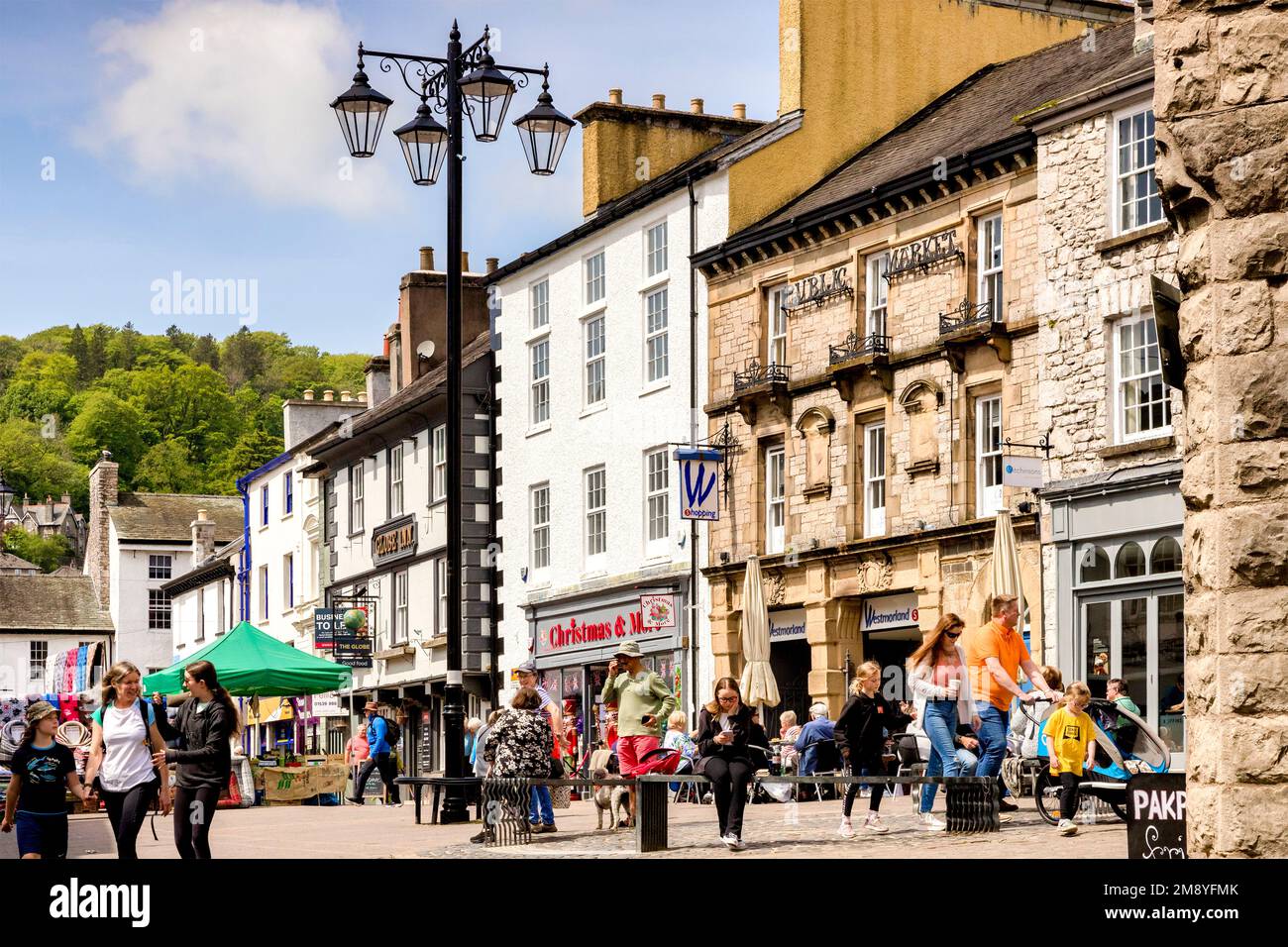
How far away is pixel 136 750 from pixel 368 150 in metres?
8.70

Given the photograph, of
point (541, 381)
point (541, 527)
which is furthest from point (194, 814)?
point (541, 381)

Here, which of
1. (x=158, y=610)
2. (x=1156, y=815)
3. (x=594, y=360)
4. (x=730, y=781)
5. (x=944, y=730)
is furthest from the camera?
(x=158, y=610)

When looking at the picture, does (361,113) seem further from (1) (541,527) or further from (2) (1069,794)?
(1) (541,527)

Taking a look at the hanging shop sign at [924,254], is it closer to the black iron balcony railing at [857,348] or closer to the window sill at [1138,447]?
the black iron balcony railing at [857,348]

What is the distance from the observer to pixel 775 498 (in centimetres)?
3462

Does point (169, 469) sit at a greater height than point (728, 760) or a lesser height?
greater

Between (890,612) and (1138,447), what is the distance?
22.1 ft

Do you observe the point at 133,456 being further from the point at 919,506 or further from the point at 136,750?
the point at 136,750

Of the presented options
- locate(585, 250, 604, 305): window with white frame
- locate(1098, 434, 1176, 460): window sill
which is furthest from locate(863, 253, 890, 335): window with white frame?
locate(585, 250, 604, 305): window with white frame

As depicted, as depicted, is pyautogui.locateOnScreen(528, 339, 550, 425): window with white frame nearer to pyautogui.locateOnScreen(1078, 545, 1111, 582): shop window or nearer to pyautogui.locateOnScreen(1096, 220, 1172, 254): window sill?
pyautogui.locateOnScreen(1078, 545, 1111, 582): shop window

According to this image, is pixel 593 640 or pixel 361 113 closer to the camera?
pixel 361 113
